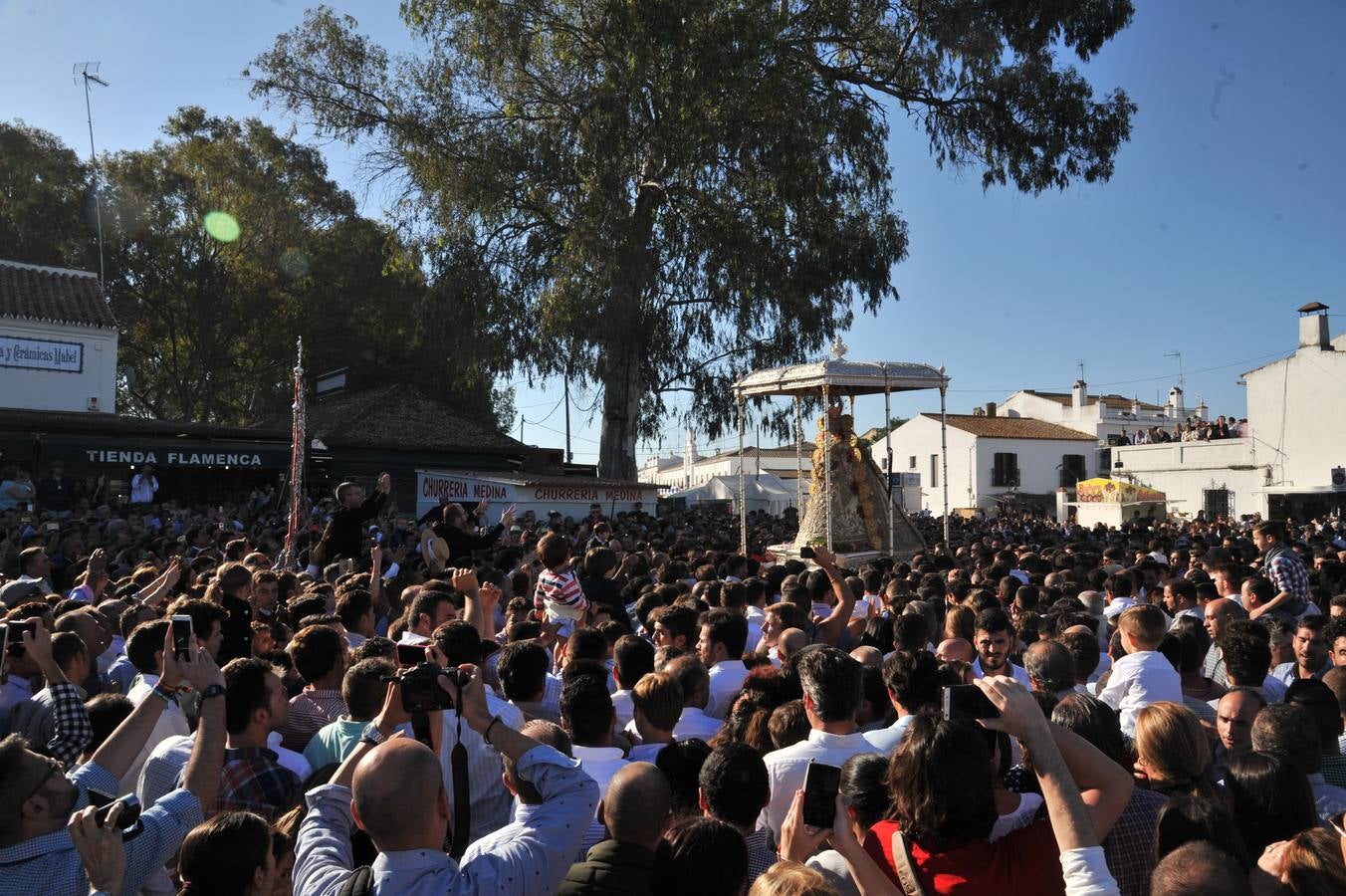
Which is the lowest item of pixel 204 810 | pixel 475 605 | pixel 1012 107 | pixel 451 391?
pixel 204 810

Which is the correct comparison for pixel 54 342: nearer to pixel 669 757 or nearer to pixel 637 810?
pixel 669 757

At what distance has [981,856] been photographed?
2730 mm

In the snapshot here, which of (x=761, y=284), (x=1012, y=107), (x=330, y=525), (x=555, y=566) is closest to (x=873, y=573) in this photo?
(x=555, y=566)

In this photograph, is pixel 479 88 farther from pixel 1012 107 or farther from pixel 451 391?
pixel 451 391

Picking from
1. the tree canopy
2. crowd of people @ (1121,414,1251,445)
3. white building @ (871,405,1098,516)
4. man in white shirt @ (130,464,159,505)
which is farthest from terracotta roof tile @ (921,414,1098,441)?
man in white shirt @ (130,464,159,505)

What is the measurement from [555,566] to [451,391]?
31.5m

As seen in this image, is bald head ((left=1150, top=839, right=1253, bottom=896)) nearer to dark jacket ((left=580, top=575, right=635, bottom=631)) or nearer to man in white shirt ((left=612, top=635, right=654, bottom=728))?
man in white shirt ((left=612, top=635, right=654, bottom=728))

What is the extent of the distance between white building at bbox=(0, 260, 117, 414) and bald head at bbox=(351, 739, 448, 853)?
29.4 m

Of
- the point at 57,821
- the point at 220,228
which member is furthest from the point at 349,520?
the point at 220,228

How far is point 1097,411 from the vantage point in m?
51.5

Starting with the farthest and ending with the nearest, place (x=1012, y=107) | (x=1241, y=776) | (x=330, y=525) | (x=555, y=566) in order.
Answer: (x=1012, y=107) → (x=330, y=525) → (x=555, y=566) → (x=1241, y=776)

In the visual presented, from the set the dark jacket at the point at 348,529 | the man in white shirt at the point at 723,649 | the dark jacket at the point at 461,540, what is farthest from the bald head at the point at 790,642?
the dark jacket at the point at 348,529

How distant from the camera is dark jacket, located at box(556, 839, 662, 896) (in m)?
2.69

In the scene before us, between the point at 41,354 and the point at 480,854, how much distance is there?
1188 inches
